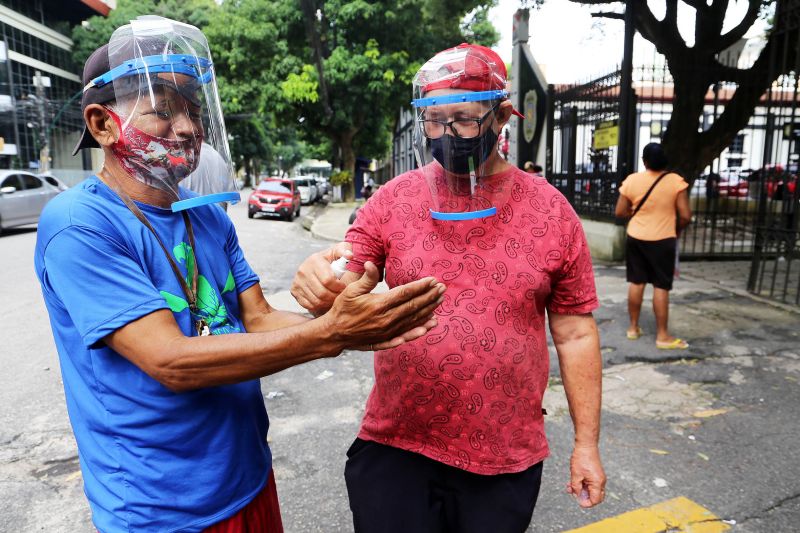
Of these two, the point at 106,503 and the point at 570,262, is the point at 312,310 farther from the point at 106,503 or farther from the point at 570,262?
the point at 570,262

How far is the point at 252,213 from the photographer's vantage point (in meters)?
19.6

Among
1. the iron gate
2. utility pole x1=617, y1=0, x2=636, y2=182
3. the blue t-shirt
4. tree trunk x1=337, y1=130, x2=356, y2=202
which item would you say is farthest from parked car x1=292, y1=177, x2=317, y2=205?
the blue t-shirt

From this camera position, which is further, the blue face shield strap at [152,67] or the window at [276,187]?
the window at [276,187]

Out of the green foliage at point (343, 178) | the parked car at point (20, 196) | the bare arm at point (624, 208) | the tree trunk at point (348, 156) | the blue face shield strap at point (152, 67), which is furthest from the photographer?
the green foliage at point (343, 178)

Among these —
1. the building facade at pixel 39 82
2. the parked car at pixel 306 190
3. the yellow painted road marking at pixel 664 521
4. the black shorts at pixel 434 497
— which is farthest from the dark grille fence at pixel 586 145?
the building facade at pixel 39 82

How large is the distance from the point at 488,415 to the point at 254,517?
27.0 inches

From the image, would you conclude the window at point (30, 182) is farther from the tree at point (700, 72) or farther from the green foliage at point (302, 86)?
the tree at point (700, 72)

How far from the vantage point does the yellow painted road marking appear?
272cm

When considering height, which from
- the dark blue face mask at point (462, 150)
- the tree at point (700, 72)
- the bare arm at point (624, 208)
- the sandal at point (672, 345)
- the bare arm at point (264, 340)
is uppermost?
the tree at point (700, 72)

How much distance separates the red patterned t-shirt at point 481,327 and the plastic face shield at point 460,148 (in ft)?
0.16

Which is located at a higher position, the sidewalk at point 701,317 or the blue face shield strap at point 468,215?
the blue face shield strap at point 468,215

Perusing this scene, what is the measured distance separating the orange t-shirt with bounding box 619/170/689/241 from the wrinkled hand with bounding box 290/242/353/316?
420 centimetres

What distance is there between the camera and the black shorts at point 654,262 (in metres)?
5.16

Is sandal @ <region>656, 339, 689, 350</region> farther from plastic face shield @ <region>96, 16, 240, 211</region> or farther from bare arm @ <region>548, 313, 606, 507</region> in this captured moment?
plastic face shield @ <region>96, 16, 240, 211</region>
